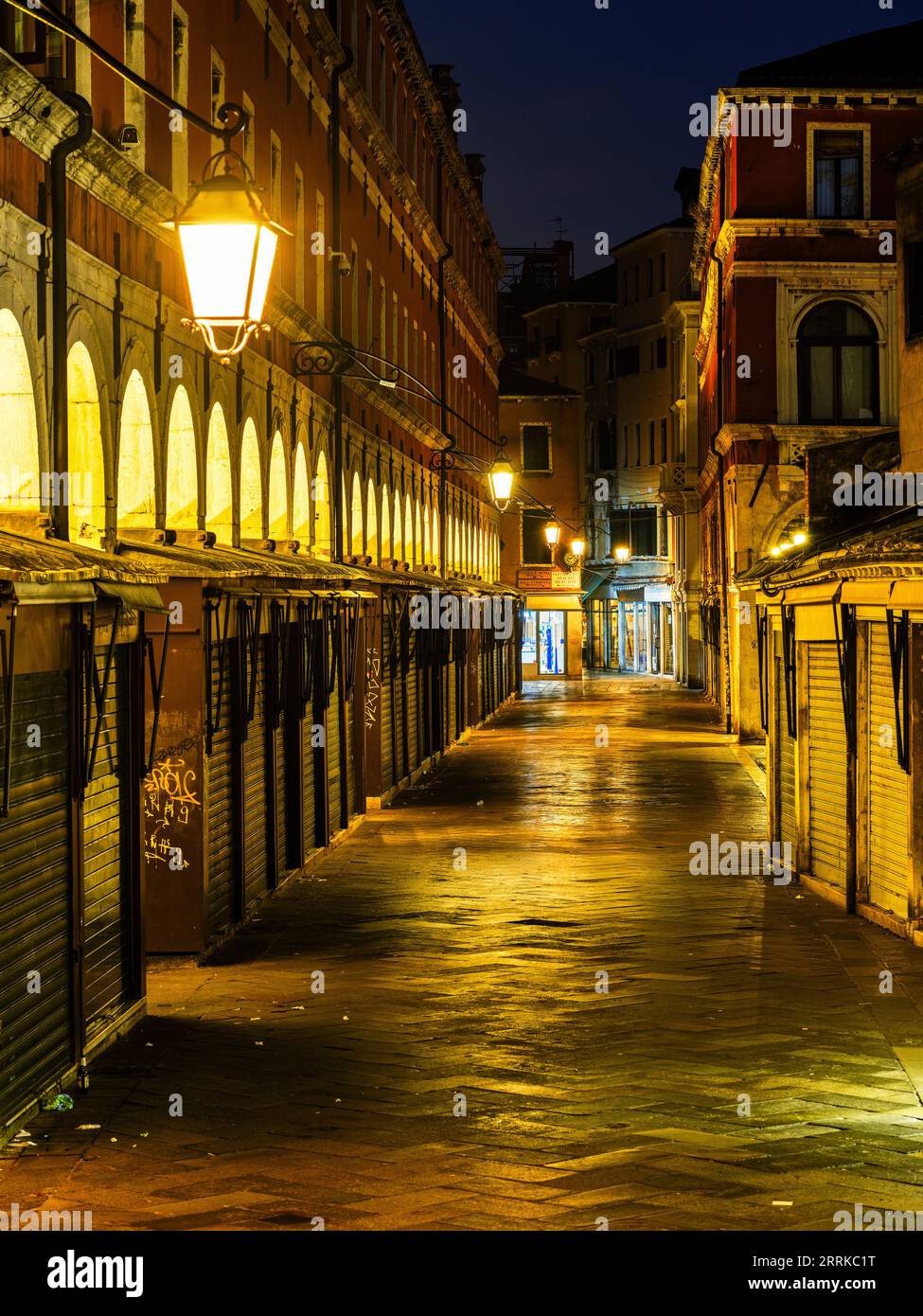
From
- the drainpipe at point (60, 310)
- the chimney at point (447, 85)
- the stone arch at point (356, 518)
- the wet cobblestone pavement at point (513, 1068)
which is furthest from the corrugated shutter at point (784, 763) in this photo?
the chimney at point (447, 85)

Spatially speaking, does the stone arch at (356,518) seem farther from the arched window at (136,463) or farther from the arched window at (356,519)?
the arched window at (136,463)

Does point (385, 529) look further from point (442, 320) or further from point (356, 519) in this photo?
point (442, 320)

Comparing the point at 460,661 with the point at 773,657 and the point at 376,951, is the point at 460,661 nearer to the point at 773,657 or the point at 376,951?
the point at 773,657

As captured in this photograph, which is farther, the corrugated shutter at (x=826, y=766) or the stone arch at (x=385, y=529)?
the stone arch at (x=385, y=529)

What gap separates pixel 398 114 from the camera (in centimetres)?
3372

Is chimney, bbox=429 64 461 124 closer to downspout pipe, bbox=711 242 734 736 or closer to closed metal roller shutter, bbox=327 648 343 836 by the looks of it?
downspout pipe, bbox=711 242 734 736

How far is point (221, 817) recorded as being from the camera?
14430 mm

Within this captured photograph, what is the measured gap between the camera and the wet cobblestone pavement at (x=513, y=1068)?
25.1 ft

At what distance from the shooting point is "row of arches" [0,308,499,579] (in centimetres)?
1158

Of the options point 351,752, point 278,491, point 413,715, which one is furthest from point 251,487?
point 413,715

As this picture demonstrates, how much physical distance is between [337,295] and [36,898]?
17272 millimetres

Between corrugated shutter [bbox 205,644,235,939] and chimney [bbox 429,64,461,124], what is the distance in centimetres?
3143

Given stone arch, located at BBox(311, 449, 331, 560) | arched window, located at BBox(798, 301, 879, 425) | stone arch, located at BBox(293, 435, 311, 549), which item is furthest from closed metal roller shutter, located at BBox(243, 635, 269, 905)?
arched window, located at BBox(798, 301, 879, 425)

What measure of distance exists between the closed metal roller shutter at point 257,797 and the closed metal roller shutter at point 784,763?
4.98m
